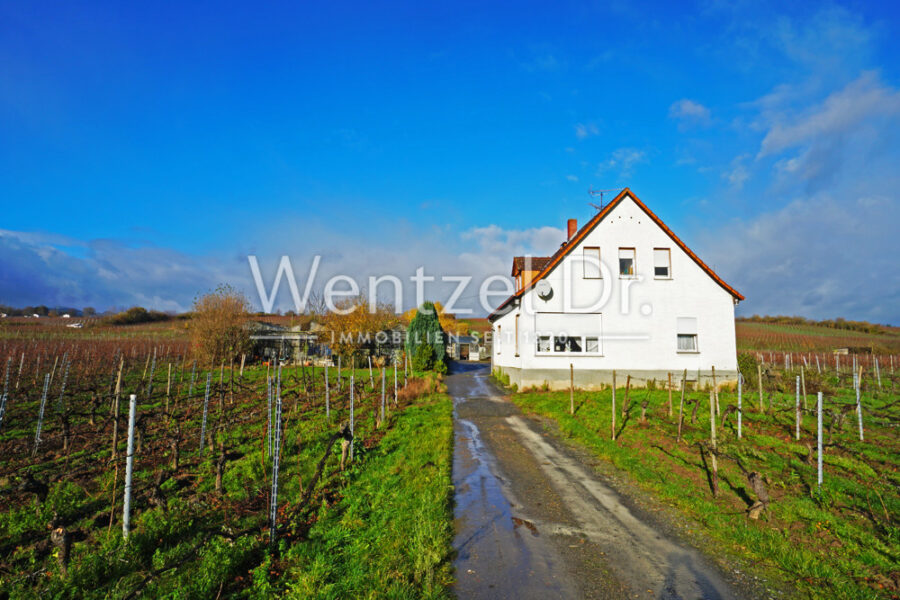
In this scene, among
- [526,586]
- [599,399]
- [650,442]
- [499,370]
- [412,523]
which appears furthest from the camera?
[499,370]

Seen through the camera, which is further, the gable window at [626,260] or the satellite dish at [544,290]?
the gable window at [626,260]

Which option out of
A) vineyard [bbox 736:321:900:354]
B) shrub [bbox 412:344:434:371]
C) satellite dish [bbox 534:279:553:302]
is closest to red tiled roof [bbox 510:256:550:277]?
satellite dish [bbox 534:279:553:302]

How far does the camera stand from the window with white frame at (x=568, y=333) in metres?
20.7

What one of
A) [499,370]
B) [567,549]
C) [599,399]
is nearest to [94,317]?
[499,370]

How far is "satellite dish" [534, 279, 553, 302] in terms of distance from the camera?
20.9 meters

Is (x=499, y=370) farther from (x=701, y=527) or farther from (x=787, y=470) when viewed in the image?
(x=701, y=527)

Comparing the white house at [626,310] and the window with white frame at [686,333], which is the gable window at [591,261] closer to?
the white house at [626,310]

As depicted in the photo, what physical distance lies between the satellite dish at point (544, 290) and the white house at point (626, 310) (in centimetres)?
5

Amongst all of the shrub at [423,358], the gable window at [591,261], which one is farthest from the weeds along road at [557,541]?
the shrub at [423,358]

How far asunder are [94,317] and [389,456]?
7979 cm

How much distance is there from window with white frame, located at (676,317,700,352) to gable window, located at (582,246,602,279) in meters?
4.34

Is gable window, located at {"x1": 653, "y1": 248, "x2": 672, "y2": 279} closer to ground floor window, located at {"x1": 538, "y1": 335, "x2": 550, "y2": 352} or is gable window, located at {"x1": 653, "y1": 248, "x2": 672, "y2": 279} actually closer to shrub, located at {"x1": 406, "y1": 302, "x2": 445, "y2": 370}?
ground floor window, located at {"x1": 538, "y1": 335, "x2": 550, "y2": 352}

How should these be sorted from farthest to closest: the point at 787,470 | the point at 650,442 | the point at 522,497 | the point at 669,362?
the point at 669,362 < the point at 650,442 < the point at 787,470 < the point at 522,497

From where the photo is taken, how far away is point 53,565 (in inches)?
202
